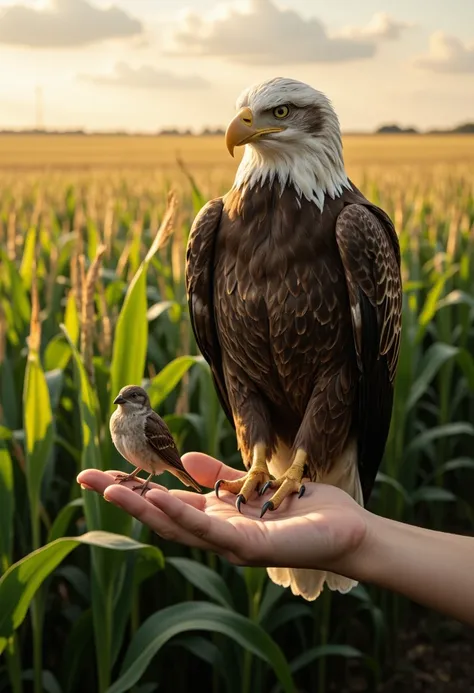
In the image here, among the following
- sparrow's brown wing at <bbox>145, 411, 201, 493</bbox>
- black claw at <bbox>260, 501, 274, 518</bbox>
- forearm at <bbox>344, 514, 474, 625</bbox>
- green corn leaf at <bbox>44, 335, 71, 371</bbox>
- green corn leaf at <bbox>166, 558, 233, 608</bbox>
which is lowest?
green corn leaf at <bbox>166, 558, 233, 608</bbox>

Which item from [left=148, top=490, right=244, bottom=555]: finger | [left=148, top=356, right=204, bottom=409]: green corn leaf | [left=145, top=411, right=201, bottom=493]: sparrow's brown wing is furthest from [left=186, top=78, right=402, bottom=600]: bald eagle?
[left=148, top=356, right=204, bottom=409]: green corn leaf

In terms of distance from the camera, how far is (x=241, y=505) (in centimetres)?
194

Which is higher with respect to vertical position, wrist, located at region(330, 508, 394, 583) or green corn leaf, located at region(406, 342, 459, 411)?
wrist, located at region(330, 508, 394, 583)

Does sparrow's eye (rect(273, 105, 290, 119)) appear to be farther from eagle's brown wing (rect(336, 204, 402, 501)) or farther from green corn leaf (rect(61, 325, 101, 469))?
green corn leaf (rect(61, 325, 101, 469))

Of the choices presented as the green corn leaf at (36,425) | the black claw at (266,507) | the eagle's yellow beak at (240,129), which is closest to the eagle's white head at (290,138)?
the eagle's yellow beak at (240,129)

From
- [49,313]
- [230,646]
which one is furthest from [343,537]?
[49,313]

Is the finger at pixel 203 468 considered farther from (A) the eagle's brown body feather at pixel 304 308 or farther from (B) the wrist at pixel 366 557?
(B) the wrist at pixel 366 557

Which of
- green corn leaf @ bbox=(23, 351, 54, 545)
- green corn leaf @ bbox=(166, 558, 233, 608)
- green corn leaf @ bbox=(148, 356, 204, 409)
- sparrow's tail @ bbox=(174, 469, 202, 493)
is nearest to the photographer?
sparrow's tail @ bbox=(174, 469, 202, 493)

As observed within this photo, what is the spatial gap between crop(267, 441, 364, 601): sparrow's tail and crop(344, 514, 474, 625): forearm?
18 cm

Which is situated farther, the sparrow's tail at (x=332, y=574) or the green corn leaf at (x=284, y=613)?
the green corn leaf at (x=284, y=613)

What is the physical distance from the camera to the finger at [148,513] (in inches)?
67.7

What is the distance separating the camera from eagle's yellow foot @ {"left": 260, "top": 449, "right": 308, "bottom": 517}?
6.15 ft

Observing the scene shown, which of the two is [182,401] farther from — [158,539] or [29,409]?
[158,539]

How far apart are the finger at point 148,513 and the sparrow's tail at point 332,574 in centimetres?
45
